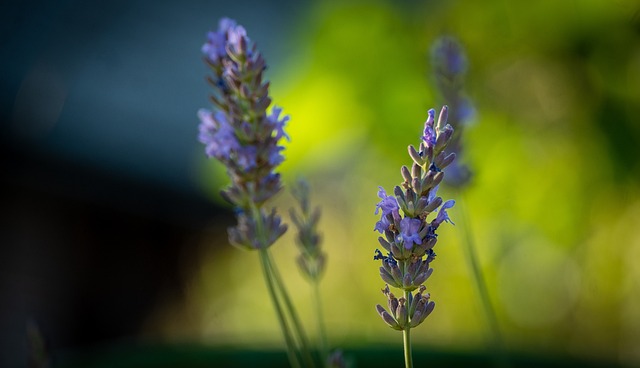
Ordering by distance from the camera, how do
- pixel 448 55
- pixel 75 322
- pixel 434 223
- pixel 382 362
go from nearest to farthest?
pixel 434 223 → pixel 448 55 → pixel 382 362 → pixel 75 322

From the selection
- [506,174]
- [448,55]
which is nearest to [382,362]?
[448,55]

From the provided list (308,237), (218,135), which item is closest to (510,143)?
(308,237)

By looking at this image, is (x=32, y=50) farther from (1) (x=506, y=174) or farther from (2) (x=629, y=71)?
(2) (x=629, y=71)

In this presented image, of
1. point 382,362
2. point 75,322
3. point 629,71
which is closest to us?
Result: point 382,362

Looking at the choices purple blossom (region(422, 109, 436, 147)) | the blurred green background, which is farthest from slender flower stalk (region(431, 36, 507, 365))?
the blurred green background

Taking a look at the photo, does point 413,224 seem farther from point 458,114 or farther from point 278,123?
point 458,114
